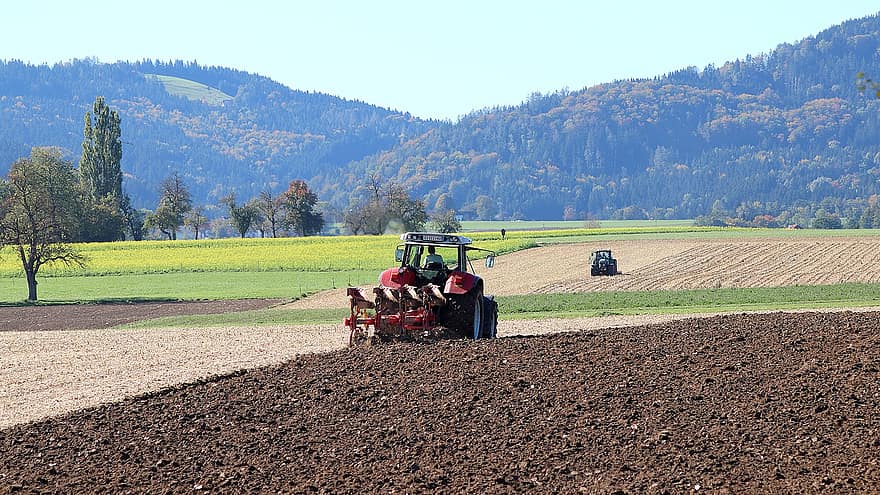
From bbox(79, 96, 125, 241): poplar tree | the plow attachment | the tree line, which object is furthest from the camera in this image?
bbox(79, 96, 125, 241): poplar tree

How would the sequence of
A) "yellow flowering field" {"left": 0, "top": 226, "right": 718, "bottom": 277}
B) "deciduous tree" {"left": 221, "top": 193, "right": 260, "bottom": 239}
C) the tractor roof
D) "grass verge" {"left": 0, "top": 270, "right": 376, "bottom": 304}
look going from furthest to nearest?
"deciduous tree" {"left": 221, "top": 193, "right": 260, "bottom": 239}, "yellow flowering field" {"left": 0, "top": 226, "right": 718, "bottom": 277}, "grass verge" {"left": 0, "top": 270, "right": 376, "bottom": 304}, the tractor roof

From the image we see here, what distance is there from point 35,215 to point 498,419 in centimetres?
4248

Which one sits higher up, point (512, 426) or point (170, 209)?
point (170, 209)

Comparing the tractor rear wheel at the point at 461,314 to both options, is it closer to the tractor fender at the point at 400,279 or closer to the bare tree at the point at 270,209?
the tractor fender at the point at 400,279

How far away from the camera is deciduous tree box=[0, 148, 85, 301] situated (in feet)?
161

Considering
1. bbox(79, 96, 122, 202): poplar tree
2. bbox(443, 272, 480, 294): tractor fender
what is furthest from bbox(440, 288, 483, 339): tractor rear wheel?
bbox(79, 96, 122, 202): poplar tree

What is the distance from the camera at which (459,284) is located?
19.9 metres

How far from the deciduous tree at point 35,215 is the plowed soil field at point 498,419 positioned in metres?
31.3

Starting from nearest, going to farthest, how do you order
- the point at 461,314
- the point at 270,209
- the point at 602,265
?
1. the point at 461,314
2. the point at 602,265
3. the point at 270,209

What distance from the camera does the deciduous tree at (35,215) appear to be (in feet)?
161

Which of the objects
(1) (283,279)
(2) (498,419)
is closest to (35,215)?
(1) (283,279)

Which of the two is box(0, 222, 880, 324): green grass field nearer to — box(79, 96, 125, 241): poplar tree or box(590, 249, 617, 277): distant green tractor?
box(590, 249, 617, 277): distant green tractor

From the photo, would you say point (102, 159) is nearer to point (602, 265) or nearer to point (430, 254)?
point (602, 265)

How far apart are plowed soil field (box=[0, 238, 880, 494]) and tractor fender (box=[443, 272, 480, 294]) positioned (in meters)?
1.89
